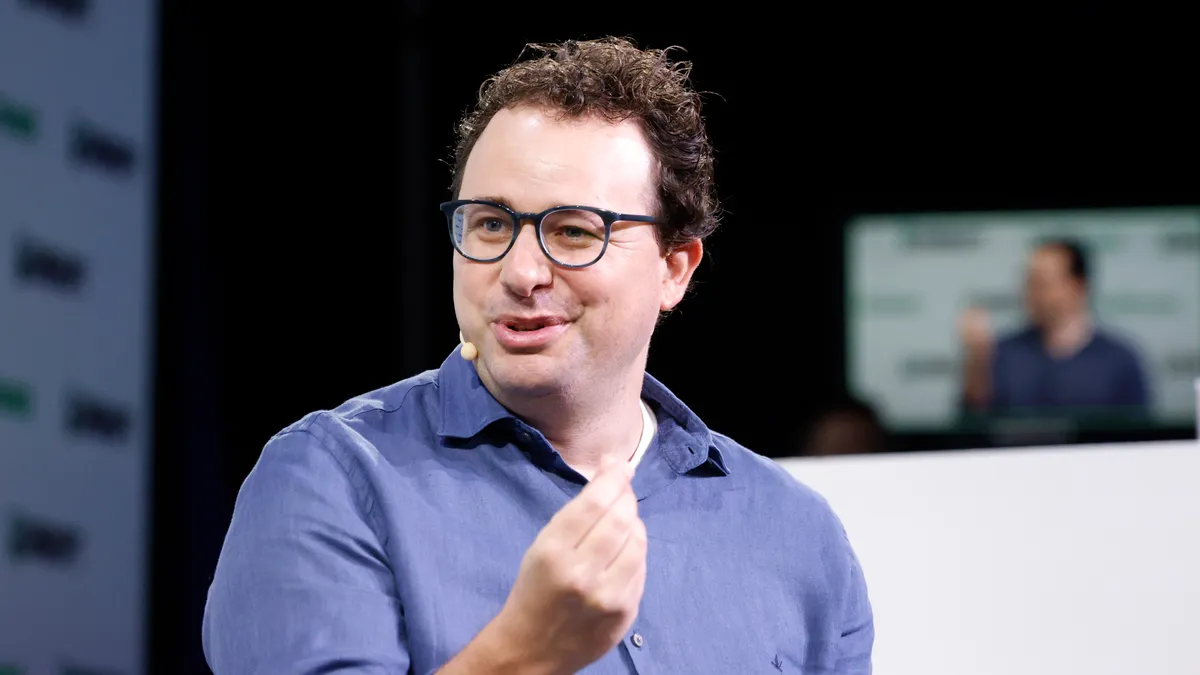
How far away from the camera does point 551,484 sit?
146cm

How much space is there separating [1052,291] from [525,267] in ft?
13.8

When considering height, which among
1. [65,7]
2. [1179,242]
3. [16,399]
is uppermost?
[65,7]

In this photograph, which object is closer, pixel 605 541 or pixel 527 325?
pixel 605 541

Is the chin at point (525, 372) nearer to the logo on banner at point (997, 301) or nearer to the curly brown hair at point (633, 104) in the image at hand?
the curly brown hair at point (633, 104)

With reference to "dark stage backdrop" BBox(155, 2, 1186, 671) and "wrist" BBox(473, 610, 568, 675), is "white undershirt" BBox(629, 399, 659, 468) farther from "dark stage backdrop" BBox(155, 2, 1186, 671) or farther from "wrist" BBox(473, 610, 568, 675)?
"dark stage backdrop" BBox(155, 2, 1186, 671)

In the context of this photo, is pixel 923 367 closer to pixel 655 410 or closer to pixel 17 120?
pixel 17 120

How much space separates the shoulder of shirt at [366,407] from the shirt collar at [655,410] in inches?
1.0

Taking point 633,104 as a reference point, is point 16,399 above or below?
below

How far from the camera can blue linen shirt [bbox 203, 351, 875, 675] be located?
1.24 m

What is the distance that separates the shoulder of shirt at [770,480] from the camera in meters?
1.66

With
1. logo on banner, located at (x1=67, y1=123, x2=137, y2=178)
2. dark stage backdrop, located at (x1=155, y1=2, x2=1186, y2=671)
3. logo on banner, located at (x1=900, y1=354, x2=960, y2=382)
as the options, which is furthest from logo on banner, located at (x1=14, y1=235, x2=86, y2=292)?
logo on banner, located at (x1=900, y1=354, x2=960, y2=382)

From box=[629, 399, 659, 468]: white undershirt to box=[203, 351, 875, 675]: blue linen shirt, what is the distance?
0.5 inches

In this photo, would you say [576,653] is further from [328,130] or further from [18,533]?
[328,130]

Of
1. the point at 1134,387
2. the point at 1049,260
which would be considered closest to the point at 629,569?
the point at 1049,260
